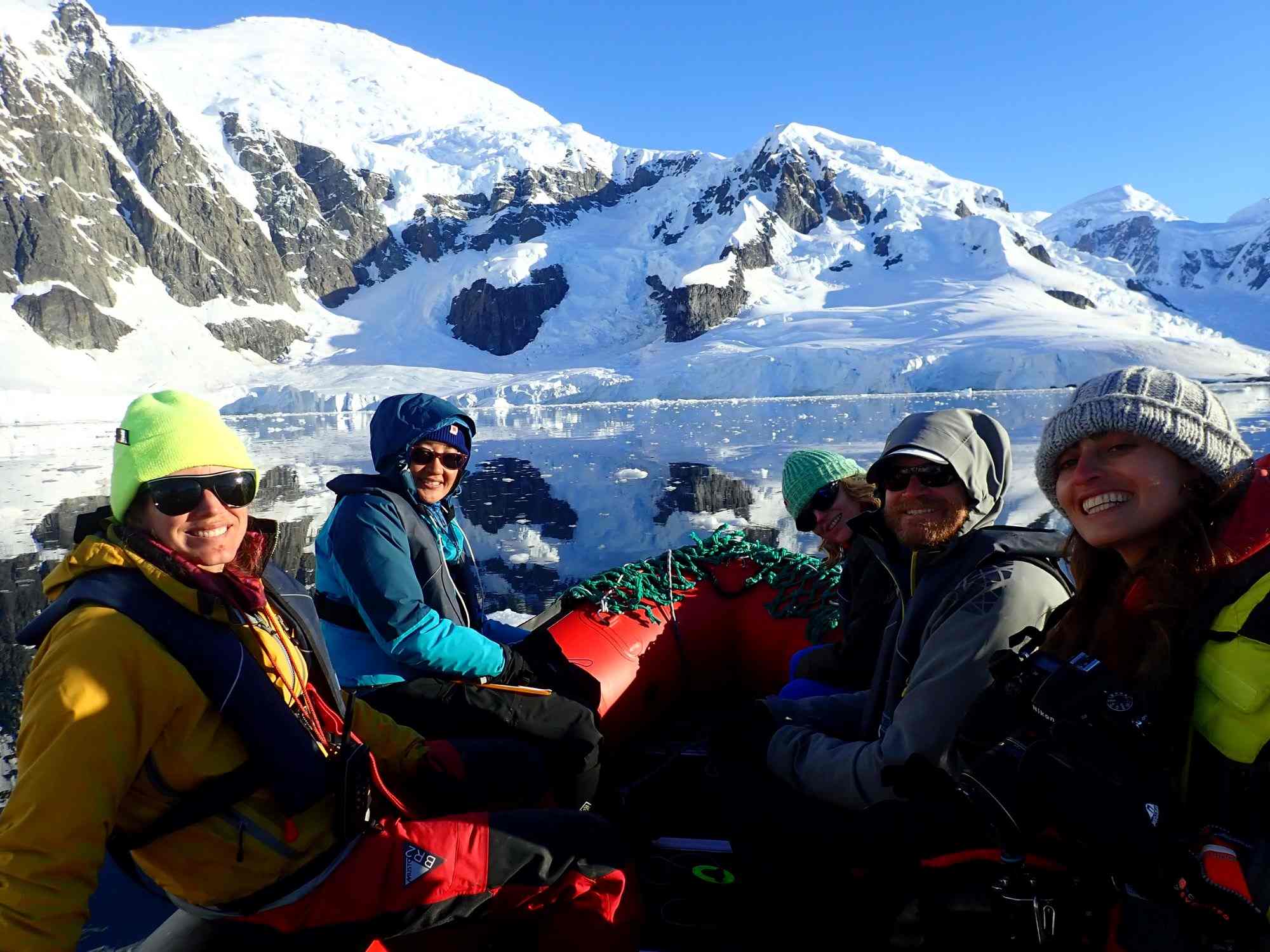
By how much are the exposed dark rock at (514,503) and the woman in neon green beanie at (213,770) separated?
21.6ft

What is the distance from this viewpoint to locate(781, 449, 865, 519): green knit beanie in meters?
2.91

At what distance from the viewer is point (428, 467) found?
2.70 metres

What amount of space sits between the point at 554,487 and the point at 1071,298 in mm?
82571

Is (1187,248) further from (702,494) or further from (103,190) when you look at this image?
(702,494)

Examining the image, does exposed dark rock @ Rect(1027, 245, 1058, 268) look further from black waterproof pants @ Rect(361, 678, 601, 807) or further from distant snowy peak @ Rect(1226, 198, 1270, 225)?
distant snowy peak @ Rect(1226, 198, 1270, 225)

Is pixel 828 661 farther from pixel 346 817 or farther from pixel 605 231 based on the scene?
pixel 605 231

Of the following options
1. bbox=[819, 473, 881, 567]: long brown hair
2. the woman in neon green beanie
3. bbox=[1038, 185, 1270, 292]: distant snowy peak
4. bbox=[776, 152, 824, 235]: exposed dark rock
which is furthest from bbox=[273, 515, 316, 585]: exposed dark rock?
bbox=[1038, 185, 1270, 292]: distant snowy peak

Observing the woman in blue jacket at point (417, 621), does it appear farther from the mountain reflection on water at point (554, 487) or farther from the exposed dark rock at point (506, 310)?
the exposed dark rock at point (506, 310)

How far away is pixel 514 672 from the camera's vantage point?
2646 mm

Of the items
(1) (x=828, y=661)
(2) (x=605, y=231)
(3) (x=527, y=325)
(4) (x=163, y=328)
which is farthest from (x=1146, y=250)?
(1) (x=828, y=661)

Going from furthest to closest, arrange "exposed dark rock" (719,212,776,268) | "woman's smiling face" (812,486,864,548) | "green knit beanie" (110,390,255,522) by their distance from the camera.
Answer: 1. "exposed dark rock" (719,212,776,268)
2. "woman's smiling face" (812,486,864,548)
3. "green knit beanie" (110,390,255,522)

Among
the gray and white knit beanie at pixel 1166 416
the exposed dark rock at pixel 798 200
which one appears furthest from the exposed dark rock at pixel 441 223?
the gray and white knit beanie at pixel 1166 416

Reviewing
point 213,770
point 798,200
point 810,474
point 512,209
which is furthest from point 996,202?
point 213,770

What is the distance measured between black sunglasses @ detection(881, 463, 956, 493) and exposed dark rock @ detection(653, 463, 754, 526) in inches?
267
